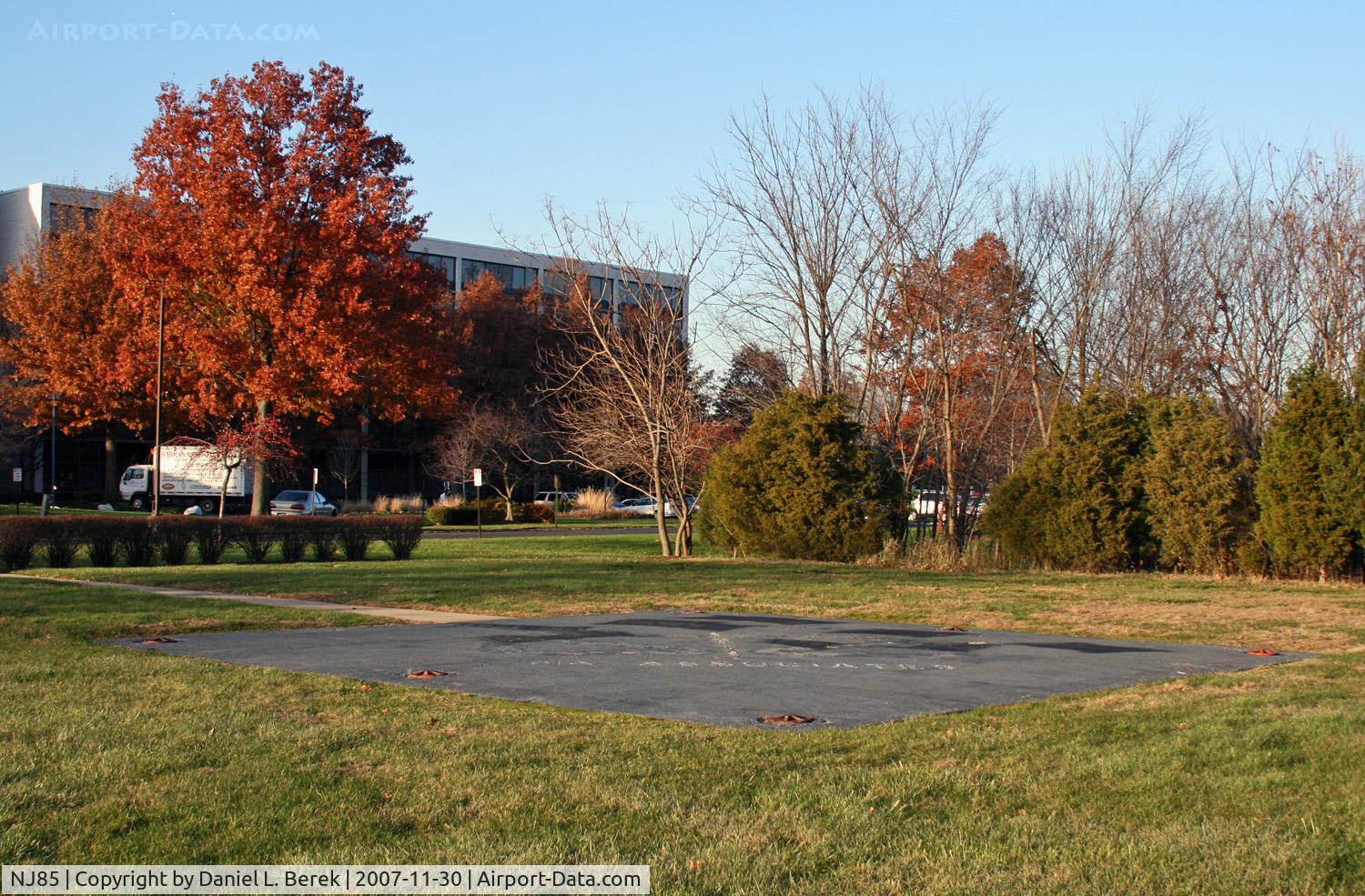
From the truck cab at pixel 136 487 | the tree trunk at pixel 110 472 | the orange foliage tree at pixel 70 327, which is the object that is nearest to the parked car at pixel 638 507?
the truck cab at pixel 136 487

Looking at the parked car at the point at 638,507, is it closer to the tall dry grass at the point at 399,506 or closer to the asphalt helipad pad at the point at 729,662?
the tall dry grass at the point at 399,506

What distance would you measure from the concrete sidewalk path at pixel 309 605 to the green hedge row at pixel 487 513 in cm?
3149

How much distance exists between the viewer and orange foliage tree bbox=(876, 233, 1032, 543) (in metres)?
26.0

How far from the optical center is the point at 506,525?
5066 centimetres

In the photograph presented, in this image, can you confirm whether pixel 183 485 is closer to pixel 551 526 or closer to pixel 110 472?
pixel 110 472

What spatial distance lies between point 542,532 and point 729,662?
3496 cm

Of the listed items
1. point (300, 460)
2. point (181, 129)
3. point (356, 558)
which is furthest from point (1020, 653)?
point (300, 460)

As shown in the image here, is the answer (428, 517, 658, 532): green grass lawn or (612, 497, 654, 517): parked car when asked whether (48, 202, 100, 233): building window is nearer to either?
(428, 517, 658, 532): green grass lawn

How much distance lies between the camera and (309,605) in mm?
15977

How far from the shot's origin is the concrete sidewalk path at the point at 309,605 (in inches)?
571

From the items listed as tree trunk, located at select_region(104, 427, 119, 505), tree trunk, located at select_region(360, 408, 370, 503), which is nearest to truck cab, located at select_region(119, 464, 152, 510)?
tree trunk, located at select_region(104, 427, 119, 505)

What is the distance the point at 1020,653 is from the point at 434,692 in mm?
5654

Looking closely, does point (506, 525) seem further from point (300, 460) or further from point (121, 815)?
point (121, 815)

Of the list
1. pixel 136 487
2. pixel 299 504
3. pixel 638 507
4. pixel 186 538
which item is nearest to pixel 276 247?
pixel 186 538
